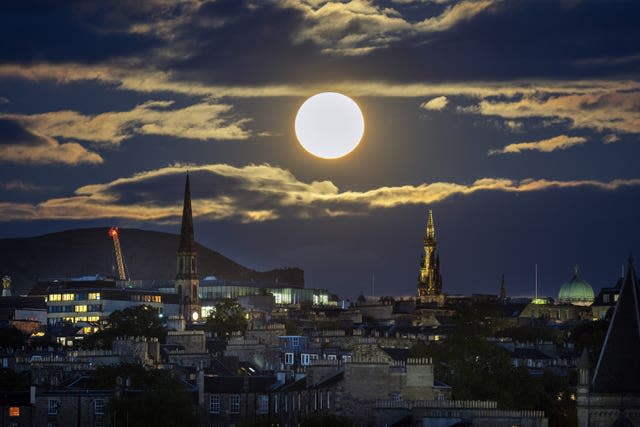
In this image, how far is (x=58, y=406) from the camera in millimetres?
126125

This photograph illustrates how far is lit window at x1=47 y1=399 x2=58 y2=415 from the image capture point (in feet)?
414

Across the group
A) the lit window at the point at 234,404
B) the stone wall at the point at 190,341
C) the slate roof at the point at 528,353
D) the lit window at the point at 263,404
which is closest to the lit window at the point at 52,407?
the lit window at the point at 234,404

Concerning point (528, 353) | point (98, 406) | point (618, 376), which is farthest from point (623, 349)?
point (528, 353)

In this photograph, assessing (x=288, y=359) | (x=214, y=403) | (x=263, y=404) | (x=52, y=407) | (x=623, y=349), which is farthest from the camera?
(x=288, y=359)

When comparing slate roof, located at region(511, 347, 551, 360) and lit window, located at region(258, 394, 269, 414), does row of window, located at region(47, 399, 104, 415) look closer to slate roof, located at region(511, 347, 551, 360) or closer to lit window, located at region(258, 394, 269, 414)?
lit window, located at region(258, 394, 269, 414)

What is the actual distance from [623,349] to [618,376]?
8.03 ft

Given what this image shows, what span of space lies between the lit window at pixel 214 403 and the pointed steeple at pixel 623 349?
79.3ft

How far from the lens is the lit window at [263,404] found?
12566 cm

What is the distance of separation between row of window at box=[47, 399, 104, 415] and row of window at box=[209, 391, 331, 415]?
7.14 meters

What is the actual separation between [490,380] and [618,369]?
12.8 metres

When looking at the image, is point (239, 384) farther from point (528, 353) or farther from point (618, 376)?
point (528, 353)

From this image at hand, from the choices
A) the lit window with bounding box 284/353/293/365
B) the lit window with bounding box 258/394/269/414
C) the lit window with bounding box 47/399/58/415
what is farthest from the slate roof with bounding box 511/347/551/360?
the lit window with bounding box 47/399/58/415

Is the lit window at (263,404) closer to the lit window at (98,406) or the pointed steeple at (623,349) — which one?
the lit window at (98,406)

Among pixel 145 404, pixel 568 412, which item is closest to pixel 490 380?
pixel 568 412
